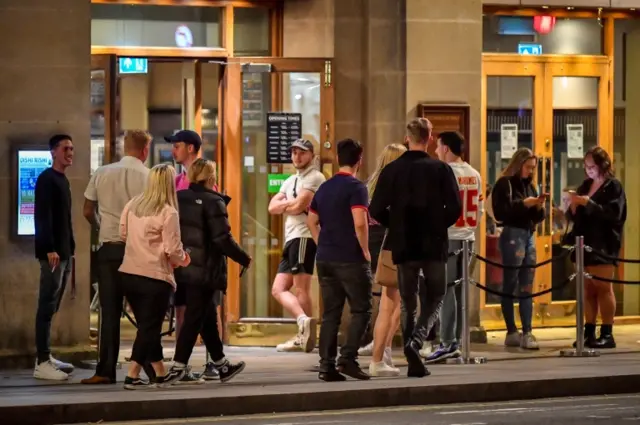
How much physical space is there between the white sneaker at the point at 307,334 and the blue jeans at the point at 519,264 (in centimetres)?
198

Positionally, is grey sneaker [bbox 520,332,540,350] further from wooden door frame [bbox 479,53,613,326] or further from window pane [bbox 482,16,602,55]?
window pane [bbox 482,16,602,55]

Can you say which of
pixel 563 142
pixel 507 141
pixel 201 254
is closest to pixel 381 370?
pixel 201 254

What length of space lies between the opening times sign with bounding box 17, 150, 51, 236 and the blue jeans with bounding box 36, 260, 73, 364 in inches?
41.0

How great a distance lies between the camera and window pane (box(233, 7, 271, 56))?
1622 cm

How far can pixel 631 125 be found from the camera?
1816 cm

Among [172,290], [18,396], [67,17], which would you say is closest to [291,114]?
[67,17]

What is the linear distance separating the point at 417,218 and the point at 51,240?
306 cm

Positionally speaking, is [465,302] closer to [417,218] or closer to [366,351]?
[366,351]

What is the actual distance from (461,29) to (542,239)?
2.86 metres

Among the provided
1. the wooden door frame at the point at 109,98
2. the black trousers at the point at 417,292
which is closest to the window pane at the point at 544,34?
the wooden door frame at the point at 109,98

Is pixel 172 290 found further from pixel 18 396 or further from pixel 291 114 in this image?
pixel 291 114

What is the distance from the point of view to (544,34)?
1764 cm

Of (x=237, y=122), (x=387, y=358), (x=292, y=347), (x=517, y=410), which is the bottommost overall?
(x=517, y=410)

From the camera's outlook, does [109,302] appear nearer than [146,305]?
No
